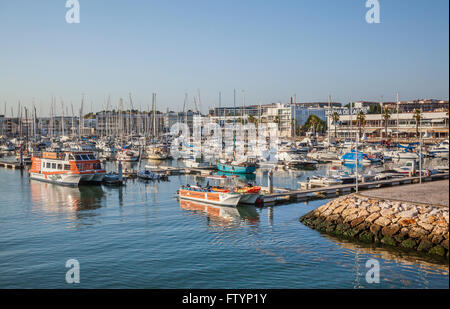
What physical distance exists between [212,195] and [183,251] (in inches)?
482

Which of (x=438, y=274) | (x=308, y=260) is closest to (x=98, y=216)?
(x=308, y=260)

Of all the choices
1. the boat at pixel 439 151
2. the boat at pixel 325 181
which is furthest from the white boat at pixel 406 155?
the boat at pixel 325 181

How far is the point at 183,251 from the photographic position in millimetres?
24766

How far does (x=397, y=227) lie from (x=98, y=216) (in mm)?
21160

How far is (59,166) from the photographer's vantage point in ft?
169

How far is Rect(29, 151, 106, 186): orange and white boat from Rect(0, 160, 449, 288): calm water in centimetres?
1088

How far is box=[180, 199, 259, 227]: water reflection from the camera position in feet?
103

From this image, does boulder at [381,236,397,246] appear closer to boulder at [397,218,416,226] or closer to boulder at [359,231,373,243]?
boulder at [359,231,373,243]

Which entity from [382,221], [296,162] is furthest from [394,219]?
[296,162]

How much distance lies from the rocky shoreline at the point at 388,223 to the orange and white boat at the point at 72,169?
27909 millimetres

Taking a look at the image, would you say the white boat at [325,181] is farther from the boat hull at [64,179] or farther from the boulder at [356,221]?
the boat hull at [64,179]

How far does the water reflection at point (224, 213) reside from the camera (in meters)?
31.5
